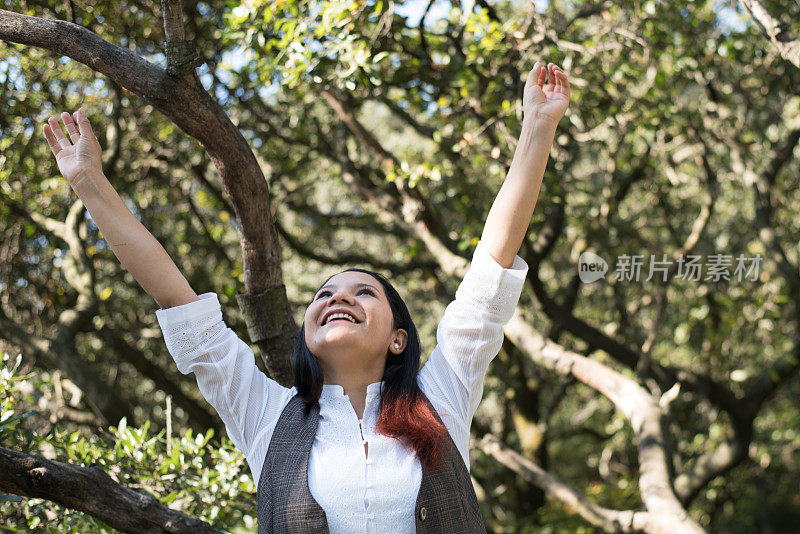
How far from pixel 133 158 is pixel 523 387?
3.66m

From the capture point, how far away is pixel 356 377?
212cm

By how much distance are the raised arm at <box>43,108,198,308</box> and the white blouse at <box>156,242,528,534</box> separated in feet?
0.22

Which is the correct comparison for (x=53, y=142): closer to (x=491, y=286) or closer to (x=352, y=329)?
(x=352, y=329)

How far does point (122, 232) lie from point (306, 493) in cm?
80

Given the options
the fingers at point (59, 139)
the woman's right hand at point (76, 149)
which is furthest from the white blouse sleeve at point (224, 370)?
the fingers at point (59, 139)

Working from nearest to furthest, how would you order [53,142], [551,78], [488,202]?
[53,142] < [551,78] < [488,202]

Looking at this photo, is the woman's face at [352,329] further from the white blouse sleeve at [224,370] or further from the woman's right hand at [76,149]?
the woman's right hand at [76,149]

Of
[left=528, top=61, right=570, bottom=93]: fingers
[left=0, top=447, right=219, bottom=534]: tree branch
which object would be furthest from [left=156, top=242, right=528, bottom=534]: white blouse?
[left=528, top=61, right=570, bottom=93]: fingers

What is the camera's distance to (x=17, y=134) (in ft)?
15.7

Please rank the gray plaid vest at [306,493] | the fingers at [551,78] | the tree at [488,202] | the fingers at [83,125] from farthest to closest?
the tree at [488,202] → the fingers at [551,78] → the fingers at [83,125] → the gray plaid vest at [306,493]

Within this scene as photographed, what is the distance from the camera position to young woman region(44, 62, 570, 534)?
73.0 inches

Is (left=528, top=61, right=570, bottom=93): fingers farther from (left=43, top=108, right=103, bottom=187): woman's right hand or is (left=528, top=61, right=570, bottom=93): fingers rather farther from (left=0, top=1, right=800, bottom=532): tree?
(left=43, top=108, right=103, bottom=187): woman's right hand

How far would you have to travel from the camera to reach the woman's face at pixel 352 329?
2.04m

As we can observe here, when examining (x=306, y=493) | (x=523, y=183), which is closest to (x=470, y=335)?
(x=523, y=183)
